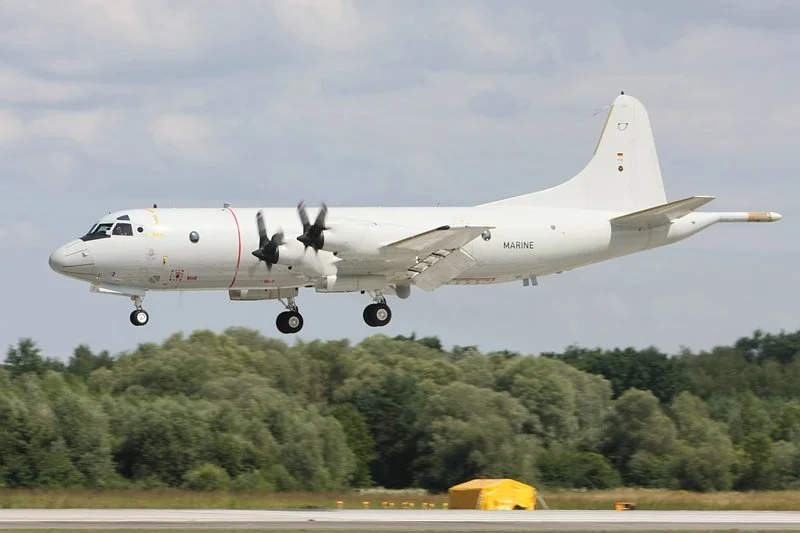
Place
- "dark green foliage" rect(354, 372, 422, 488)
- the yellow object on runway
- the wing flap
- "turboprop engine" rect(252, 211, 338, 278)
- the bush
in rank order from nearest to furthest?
"turboprop engine" rect(252, 211, 338, 278) < the wing flap < the yellow object on runway < the bush < "dark green foliage" rect(354, 372, 422, 488)

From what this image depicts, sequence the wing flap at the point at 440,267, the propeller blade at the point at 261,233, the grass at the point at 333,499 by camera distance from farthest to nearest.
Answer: the grass at the point at 333,499 → the wing flap at the point at 440,267 → the propeller blade at the point at 261,233

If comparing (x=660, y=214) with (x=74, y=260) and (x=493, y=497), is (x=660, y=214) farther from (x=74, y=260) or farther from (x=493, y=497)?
(x=74, y=260)

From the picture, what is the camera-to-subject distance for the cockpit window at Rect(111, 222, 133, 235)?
37.5 m

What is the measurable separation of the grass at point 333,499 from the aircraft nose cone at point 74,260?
29.9 feet

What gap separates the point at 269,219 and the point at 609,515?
41.2 feet

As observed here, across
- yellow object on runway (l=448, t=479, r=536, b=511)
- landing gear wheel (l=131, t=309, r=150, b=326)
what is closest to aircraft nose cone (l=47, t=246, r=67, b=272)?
landing gear wheel (l=131, t=309, r=150, b=326)

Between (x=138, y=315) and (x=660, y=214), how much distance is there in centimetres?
1549

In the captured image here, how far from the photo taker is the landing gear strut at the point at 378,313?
1612 inches

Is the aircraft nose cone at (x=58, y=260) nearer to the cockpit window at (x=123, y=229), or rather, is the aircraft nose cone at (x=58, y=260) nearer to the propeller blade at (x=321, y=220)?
the cockpit window at (x=123, y=229)

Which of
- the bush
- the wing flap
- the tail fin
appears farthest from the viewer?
the bush

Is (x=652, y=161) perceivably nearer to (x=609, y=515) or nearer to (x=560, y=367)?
(x=609, y=515)

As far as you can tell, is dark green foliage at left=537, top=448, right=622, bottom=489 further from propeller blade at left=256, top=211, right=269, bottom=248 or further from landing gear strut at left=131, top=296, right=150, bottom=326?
landing gear strut at left=131, top=296, right=150, bottom=326

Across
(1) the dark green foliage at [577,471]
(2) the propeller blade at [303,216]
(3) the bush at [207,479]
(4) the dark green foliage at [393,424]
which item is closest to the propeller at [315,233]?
(2) the propeller blade at [303,216]

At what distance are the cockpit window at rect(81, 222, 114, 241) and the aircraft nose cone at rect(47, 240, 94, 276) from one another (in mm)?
258
